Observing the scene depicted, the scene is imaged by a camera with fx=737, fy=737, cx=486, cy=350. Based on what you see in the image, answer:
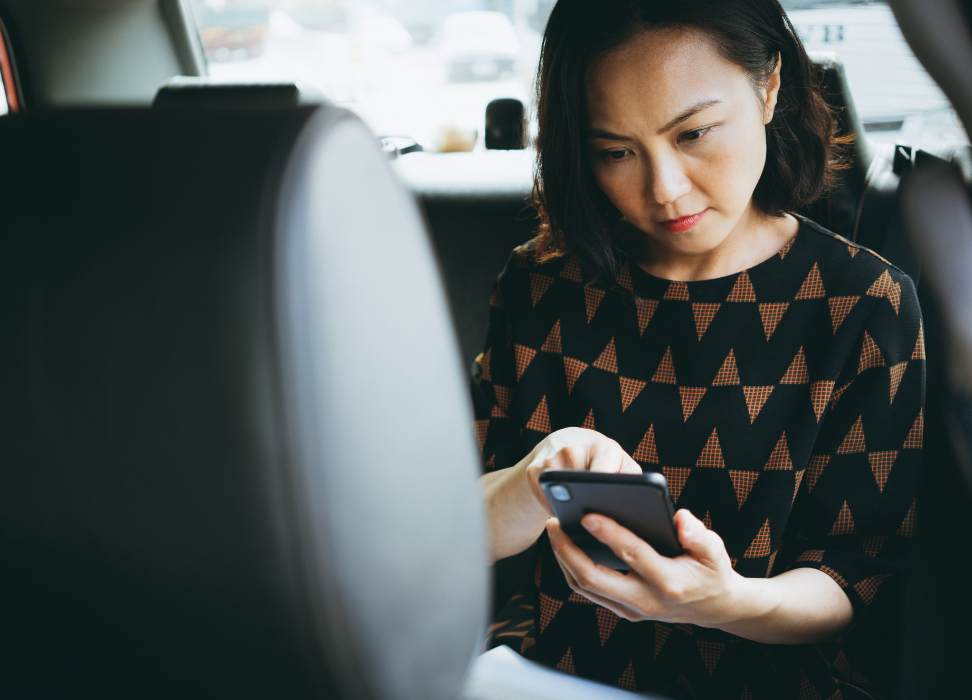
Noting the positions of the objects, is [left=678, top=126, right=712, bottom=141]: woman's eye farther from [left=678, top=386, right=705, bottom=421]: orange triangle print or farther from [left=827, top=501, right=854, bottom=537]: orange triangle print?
[left=827, top=501, right=854, bottom=537]: orange triangle print

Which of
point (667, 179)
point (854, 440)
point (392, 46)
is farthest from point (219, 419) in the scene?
point (392, 46)

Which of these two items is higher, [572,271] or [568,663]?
[572,271]

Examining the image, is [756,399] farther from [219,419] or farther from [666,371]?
[219,419]

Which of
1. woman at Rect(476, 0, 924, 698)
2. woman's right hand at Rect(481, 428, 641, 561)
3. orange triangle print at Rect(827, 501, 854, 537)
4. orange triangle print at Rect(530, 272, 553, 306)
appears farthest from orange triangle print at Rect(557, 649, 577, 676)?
orange triangle print at Rect(530, 272, 553, 306)

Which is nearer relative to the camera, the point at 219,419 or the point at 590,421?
the point at 219,419

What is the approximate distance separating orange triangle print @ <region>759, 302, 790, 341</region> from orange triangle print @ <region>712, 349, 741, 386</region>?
5 centimetres

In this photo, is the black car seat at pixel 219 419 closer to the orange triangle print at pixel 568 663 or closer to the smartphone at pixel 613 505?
the smartphone at pixel 613 505

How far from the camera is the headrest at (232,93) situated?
1.40 metres

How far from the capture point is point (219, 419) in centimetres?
35

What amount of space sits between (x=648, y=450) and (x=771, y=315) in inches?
9.1

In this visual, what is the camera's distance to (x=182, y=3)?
6.61ft

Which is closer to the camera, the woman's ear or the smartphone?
the smartphone

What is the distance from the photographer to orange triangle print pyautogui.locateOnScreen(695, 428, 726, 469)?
92 centimetres

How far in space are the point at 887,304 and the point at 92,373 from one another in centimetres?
84
